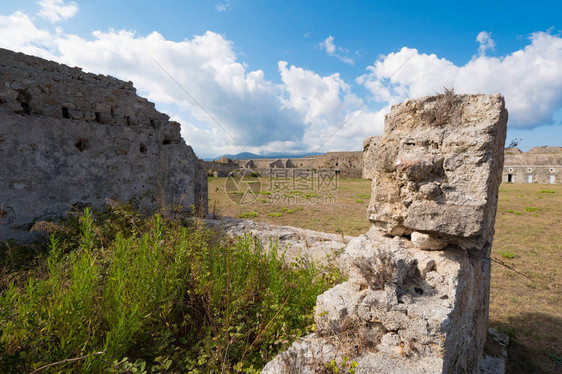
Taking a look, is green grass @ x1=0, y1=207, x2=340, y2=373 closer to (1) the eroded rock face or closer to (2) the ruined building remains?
(1) the eroded rock face

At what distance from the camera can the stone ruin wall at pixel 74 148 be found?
4.34 metres

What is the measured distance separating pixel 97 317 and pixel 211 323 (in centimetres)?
92

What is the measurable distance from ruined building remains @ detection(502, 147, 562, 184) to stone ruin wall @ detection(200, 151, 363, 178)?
17561 mm

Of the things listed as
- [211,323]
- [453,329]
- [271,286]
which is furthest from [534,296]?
[211,323]

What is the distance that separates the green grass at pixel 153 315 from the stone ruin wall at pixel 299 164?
2588 centimetres

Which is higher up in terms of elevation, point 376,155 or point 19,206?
point 376,155

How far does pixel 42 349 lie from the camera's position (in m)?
1.84

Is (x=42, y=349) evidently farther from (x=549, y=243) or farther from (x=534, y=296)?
(x=549, y=243)

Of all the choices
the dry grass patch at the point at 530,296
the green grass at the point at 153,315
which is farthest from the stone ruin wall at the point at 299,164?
the green grass at the point at 153,315

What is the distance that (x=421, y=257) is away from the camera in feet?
7.55

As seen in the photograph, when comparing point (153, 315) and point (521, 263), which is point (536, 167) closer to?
point (521, 263)

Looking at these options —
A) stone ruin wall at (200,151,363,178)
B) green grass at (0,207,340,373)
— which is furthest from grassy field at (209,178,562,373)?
stone ruin wall at (200,151,363,178)

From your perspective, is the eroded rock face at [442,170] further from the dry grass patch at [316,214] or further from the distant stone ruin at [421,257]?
the dry grass patch at [316,214]

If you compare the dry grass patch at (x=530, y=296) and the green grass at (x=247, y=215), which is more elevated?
the green grass at (x=247, y=215)
